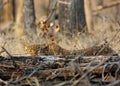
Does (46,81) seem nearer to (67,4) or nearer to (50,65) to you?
(50,65)

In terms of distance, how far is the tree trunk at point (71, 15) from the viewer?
10.9 metres

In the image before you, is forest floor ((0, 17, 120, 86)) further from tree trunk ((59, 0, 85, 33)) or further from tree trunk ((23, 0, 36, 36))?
tree trunk ((23, 0, 36, 36))

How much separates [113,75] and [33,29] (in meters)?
7.73

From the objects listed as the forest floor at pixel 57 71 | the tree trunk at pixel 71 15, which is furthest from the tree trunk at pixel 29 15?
the forest floor at pixel 57 71

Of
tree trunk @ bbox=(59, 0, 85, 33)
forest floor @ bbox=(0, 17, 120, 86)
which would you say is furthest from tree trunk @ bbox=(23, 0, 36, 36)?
forest floor @ bbox=(0, 17, 120, 86)

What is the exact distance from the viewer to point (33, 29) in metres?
11.3

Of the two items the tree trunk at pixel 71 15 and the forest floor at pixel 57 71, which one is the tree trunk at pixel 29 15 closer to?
the tree trunk at pixel 71 15

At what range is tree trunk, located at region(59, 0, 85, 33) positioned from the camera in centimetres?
1088

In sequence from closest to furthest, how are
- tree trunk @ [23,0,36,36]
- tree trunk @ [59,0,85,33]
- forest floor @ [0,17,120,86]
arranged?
forest floor @ [0,17,120,86] < tree trunk @ [59,0,85,33] < tree trunk @ [23,0,36,36]

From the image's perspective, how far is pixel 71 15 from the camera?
1108 cm

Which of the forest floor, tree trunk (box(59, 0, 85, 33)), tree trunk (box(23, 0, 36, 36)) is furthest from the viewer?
tree trunk (box(23, 0, 36, 36))

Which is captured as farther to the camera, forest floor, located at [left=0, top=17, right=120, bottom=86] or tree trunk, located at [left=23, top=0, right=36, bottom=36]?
tree trunk, located at [left=23, top=0, right=36, bottom=36]

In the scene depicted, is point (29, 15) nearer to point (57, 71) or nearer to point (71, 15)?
point (71, 15)

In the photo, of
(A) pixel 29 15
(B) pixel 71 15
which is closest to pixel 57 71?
(B) pixel 71 15
